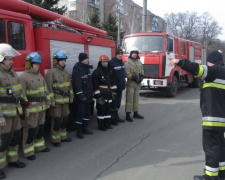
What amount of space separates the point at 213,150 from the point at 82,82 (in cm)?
296

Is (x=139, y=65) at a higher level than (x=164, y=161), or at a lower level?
higher

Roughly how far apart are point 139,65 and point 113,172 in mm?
3846

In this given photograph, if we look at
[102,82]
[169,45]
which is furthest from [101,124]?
[169,45]

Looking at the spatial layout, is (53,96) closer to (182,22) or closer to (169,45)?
(169,45)

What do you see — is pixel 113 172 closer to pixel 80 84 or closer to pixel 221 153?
pixel 221 153

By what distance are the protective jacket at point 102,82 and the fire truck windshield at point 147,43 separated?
435cm

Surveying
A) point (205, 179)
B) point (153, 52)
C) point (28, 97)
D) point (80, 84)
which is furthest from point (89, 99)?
point (153, 52)

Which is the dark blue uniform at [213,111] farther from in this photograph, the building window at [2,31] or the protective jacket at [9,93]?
the building window at [2,31]

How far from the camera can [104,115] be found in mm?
5914

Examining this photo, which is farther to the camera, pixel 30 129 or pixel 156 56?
pixel 156 56

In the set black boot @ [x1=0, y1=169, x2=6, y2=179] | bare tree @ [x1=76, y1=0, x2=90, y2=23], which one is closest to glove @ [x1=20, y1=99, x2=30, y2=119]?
black boot @ [x1=0, y1=169, x2=6, y2=179]

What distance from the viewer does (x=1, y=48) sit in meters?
3.50

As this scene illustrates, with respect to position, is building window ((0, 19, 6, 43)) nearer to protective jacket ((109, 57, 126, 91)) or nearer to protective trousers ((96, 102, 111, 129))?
protective trousers ((96, 102, 111, 129))

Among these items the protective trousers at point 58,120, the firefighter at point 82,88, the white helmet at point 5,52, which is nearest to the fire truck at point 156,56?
the firefighter at point 82,88
